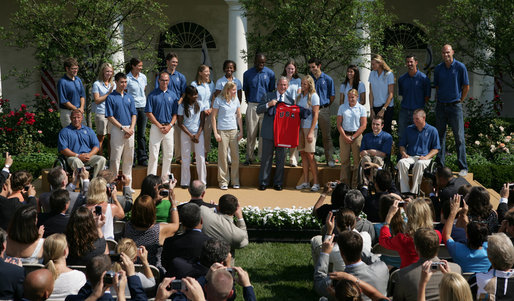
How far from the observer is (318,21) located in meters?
15.5

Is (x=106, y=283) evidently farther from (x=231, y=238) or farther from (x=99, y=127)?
(x=99, y=127)

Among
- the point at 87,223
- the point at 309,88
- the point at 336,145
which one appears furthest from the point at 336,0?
the point at 87,223

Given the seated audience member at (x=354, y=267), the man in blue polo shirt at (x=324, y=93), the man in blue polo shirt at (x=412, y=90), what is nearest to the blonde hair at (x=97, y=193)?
the seated audience member at (x=354, y=267)

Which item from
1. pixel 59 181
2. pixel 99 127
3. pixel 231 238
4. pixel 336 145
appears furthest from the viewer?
pixel 336 145

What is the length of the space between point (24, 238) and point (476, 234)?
4.32 metres

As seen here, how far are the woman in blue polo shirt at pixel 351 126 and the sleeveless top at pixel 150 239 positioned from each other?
232 inches

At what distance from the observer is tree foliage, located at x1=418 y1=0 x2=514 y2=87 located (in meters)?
16.1

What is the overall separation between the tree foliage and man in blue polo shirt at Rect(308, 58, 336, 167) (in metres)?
5.04

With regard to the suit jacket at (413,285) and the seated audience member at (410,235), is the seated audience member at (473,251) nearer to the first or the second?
the seated audience member at (410,235)

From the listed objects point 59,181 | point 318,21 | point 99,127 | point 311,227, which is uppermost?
point 318,21

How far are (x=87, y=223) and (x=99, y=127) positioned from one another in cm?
674

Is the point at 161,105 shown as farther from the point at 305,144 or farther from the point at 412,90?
the point at 412,90

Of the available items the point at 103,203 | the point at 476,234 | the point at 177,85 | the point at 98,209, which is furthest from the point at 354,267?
the point at 177,85

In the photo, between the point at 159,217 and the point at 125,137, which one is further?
the point at 125,137
